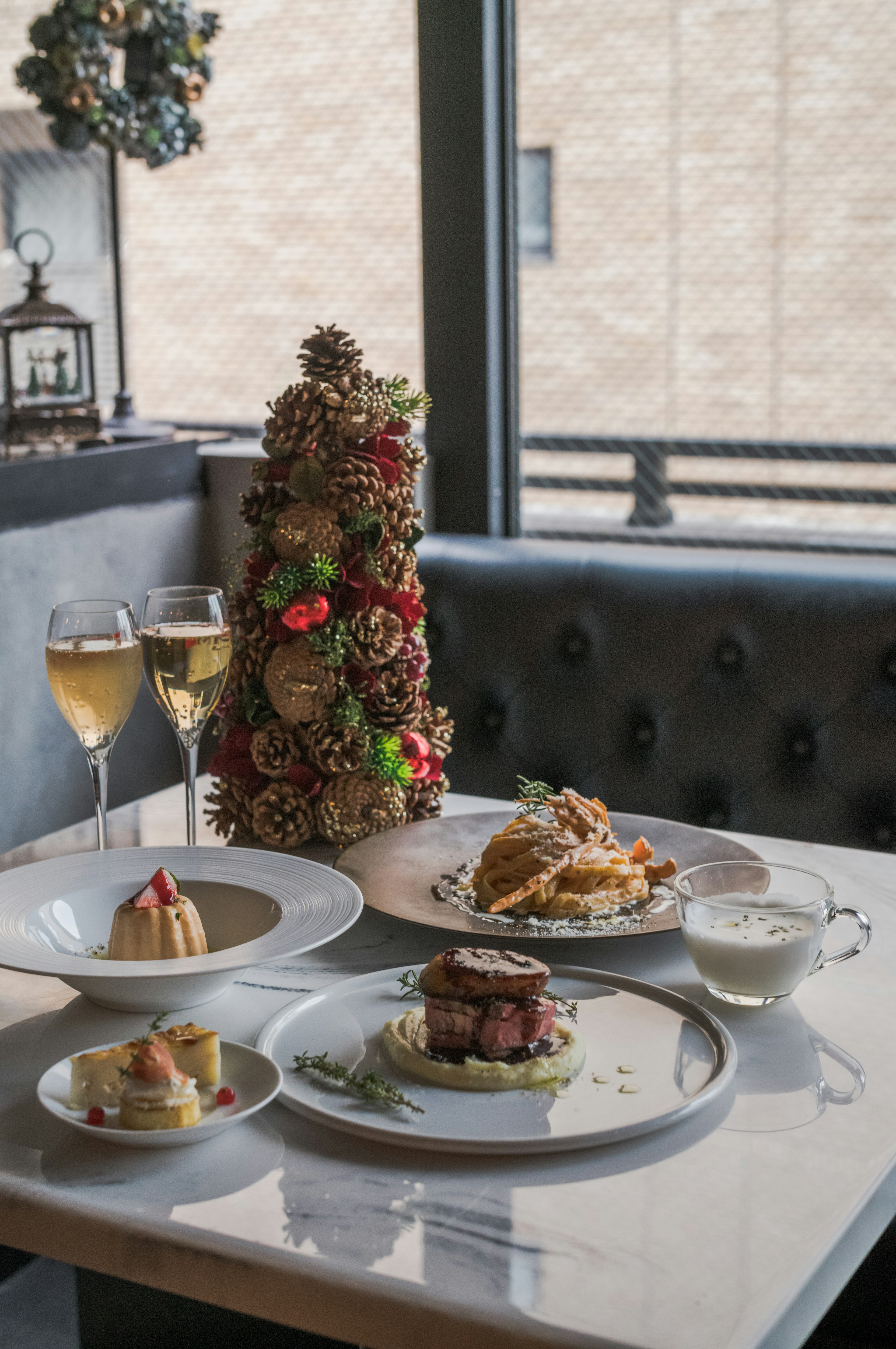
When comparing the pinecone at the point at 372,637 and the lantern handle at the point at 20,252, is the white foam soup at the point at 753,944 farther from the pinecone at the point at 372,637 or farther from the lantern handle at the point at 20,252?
the lantern handle at the point at 20,252

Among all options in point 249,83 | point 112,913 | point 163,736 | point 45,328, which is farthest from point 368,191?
point 112,913

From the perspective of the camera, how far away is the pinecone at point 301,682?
1.14 m

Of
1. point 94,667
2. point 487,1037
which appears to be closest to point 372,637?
point 94,667

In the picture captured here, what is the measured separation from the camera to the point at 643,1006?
807 millimetres

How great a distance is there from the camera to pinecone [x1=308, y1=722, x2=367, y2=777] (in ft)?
3.77

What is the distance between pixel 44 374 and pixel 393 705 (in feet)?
5.09

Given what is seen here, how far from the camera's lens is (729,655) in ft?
5.65

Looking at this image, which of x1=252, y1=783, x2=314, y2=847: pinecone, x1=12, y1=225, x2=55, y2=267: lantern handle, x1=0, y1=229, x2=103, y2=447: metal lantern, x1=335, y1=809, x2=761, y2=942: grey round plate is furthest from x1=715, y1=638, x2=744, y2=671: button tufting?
x1=12, y1=225, x2=55, y2=267: lantern handle

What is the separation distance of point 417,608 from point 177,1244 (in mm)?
685

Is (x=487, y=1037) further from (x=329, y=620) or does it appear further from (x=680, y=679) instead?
(x=680, y=679)

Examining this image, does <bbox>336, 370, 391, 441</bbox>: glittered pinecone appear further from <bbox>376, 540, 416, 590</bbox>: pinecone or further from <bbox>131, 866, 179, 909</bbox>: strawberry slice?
<bbox>131, 866, 179, 909</bbox>: strawberry slice

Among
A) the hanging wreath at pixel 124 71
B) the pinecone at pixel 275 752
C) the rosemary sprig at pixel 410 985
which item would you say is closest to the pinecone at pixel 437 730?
the pinecone at pixel 275 752

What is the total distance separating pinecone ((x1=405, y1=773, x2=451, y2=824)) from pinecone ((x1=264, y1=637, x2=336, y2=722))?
4.8 inches

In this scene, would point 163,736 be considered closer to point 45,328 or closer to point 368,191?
point 45,328
